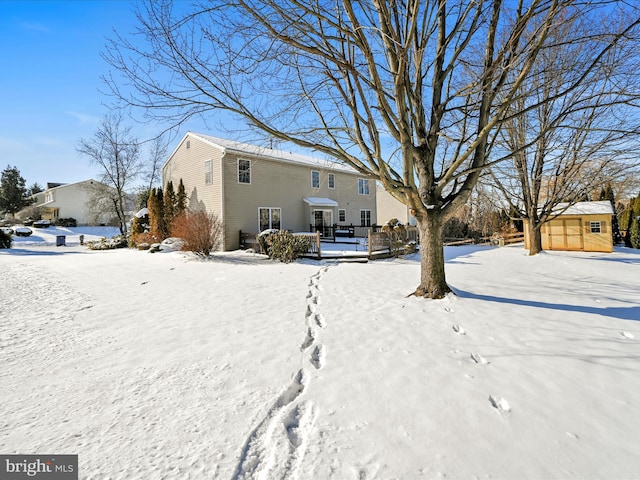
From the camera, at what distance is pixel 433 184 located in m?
6.42

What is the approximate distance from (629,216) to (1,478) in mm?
27441

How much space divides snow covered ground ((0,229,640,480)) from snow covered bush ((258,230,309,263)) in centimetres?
637

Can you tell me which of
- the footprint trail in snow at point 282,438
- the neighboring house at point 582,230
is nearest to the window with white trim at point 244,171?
the footprint trail in snow at point 282,438

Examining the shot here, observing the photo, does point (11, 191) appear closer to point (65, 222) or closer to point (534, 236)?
point (65, 222)

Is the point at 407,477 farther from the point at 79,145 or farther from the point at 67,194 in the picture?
the point at 67,194

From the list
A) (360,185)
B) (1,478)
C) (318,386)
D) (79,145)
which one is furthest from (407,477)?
(79,145)

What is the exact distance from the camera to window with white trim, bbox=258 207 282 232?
58.3ft

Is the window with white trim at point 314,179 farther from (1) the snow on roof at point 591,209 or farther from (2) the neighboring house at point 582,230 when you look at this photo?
(1) the snow on roof at point 591,209

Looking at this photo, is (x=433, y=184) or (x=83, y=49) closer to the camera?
(x=83, y=49)

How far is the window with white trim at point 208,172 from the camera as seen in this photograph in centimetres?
1695

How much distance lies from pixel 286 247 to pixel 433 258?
7.62 meters

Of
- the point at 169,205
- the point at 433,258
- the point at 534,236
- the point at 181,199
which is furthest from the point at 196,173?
the point at 534,236

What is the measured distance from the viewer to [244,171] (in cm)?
1691

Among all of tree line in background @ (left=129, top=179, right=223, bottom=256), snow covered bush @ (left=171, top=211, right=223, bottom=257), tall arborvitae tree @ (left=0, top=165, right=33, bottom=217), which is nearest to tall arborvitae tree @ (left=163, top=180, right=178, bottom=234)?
tree line in background @ (left=129, top=179, right=223, bottom=256)
